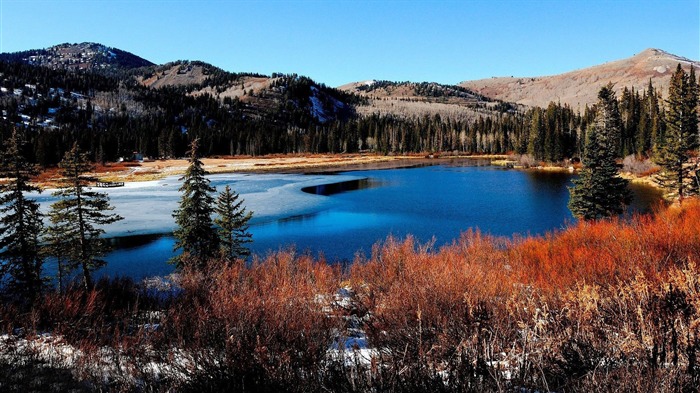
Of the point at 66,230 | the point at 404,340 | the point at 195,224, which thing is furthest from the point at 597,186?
the point at 66,230

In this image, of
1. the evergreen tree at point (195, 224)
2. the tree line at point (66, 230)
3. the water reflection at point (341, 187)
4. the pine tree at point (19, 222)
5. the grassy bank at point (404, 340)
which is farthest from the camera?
the water reflection at point (341, 187)

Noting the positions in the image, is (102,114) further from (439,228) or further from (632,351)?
(632,351)

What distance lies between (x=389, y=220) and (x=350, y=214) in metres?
4.39

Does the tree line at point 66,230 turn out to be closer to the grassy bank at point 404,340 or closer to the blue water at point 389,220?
the blue water at point 389,220

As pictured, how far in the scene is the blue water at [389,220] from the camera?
80.4 feet

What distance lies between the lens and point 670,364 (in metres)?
5.41

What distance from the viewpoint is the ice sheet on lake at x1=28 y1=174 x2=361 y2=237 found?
3114 centimetres

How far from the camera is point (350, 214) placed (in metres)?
36.0

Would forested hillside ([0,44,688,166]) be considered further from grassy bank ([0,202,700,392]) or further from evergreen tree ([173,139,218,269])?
grassy bank ([0,202,700,392])

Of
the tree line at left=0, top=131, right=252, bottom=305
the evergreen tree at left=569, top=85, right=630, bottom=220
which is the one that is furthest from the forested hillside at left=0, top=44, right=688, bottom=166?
the tree line at left=0, top=131, right=252, bottom=305

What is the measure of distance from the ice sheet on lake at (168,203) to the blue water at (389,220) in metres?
0.90

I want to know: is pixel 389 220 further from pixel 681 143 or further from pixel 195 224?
pixel 681 143

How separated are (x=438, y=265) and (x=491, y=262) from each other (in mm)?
3107

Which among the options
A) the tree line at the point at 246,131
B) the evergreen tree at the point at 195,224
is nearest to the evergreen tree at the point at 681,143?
the evergreen tree at the point at 195,224
